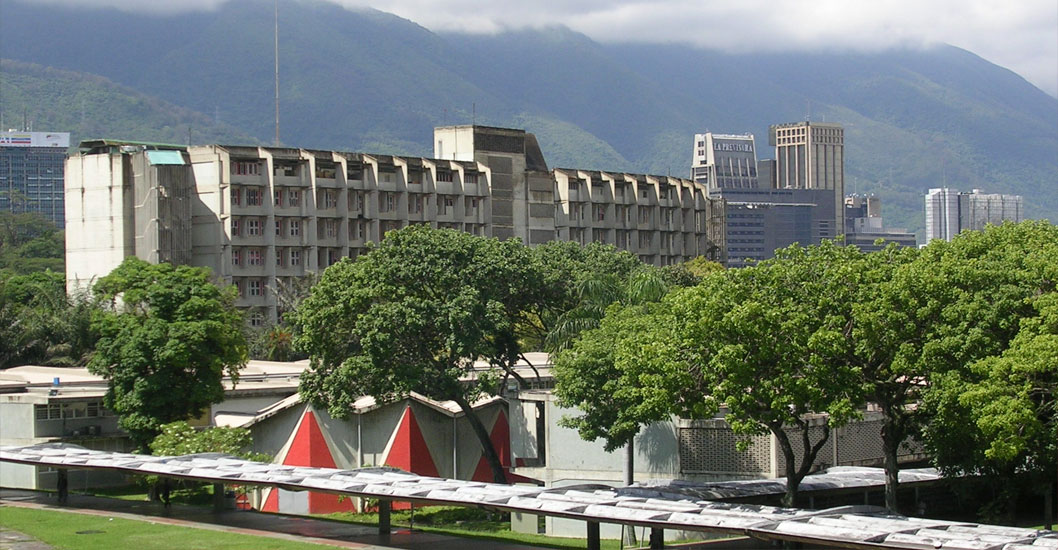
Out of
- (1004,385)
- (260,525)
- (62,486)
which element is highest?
(1004,385)

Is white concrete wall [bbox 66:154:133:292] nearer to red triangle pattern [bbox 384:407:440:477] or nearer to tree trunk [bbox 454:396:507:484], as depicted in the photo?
red triangle pattern [bbox 384:407:440:477]

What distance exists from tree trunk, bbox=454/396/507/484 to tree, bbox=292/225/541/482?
0.04 metres

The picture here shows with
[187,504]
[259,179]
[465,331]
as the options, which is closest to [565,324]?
[465,331]

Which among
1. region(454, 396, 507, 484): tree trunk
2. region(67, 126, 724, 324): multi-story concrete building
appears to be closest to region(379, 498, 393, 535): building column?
region(454, 396, 507, 484): tree trunk

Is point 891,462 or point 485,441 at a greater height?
point 891,462

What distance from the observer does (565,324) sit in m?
62.8

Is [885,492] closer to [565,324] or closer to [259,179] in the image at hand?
[565,324]

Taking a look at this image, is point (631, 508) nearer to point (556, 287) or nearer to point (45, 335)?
point (556, 287)

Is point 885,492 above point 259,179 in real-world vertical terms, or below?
below

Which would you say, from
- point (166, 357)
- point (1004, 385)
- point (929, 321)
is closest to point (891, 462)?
point (929, 321)

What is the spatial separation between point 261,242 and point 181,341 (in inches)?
2391

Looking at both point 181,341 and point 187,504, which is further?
point 181,341

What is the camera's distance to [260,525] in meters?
48.0

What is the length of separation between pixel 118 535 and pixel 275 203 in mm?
80685
